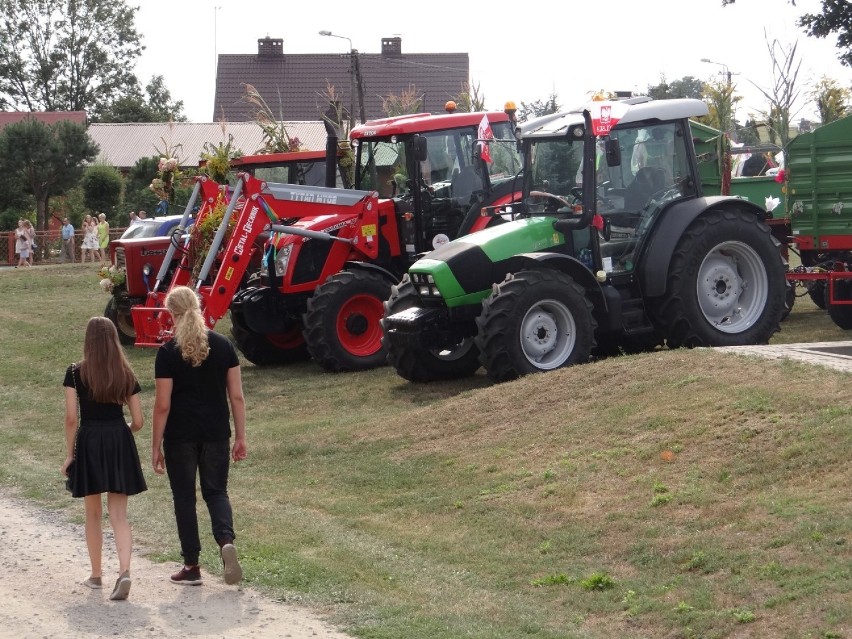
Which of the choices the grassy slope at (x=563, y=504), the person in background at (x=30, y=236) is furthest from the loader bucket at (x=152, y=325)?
the person in background at (x=30, y=236)

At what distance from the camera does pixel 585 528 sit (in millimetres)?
8430

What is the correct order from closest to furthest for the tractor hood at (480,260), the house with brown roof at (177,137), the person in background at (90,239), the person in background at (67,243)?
the tractor hood at (480,260) < the person in background at (90,239) < the person in background at (67,243) < the house with brown roof at (177,137)

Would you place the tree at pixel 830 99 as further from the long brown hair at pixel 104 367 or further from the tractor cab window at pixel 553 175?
the long brown hair at pixel 104 367

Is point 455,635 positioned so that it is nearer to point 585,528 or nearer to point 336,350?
point 585,528

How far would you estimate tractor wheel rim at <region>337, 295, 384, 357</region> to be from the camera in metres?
16.8

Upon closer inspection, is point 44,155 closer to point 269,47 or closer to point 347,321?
point 269,47

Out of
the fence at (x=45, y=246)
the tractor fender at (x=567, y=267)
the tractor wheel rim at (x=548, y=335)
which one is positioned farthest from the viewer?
the fence at (x=45, y=246)

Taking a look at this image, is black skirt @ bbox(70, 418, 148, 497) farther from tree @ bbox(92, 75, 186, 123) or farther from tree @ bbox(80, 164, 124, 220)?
tree @ bbox(92, 75, 186, 123)

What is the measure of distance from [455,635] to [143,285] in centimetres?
1489

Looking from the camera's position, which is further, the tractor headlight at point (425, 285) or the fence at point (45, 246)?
the fence at point (45, 246)

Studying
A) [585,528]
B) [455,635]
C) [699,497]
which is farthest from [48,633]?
[699,497]

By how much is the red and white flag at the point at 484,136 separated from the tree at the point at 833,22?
1370 centimetres

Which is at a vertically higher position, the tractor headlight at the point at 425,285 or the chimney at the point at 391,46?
the chimney at the point at 391,46

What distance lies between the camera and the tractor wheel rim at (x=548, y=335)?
44.0 ft
